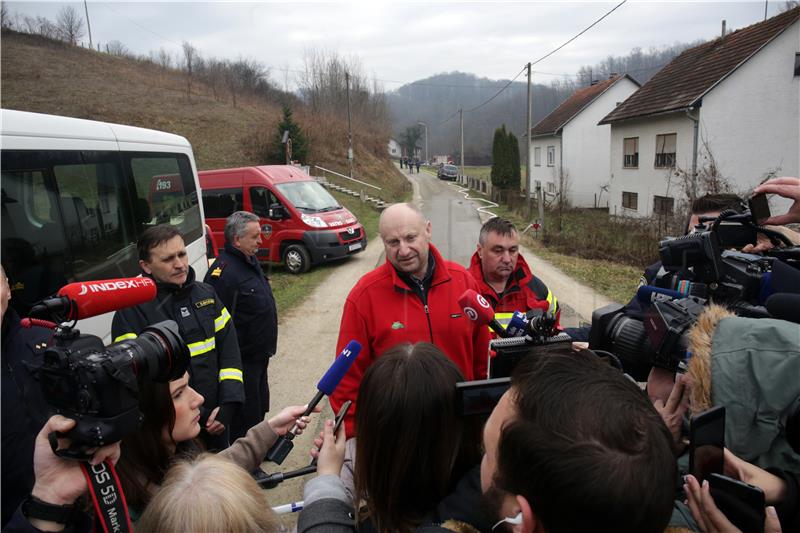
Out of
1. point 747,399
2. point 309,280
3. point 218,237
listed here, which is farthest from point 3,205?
point 218,237

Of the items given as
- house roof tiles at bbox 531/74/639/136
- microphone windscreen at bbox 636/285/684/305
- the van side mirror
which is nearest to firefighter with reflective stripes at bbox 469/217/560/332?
microphone windscreen at bbox 636/285/684/305

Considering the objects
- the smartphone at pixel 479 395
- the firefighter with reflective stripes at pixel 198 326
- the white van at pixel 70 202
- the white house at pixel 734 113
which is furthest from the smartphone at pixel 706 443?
the white house at pixel 734 113

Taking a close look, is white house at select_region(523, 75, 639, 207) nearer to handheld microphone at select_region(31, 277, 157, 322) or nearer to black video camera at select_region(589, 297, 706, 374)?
black video camera at select_region(589, 297, 706, 374)

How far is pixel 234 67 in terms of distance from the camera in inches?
2064

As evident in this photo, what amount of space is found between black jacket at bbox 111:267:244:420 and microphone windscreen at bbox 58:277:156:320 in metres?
1.62

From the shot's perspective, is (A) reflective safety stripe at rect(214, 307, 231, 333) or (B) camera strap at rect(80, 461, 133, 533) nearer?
(B) camera strap at rect(80, 461, 133, 533)

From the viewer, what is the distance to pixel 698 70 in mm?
19797

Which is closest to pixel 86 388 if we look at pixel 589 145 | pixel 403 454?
pixel 403 454

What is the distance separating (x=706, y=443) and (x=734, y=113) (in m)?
20.4

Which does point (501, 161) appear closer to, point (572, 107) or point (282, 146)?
point (572, 107)

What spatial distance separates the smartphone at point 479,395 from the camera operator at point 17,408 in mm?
1342

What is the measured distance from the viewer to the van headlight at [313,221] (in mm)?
11945

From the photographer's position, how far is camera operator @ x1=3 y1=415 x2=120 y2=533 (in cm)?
122

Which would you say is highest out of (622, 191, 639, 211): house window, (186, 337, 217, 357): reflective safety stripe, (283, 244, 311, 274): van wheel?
(186, 337, 217, 357): reflective safety stripe
